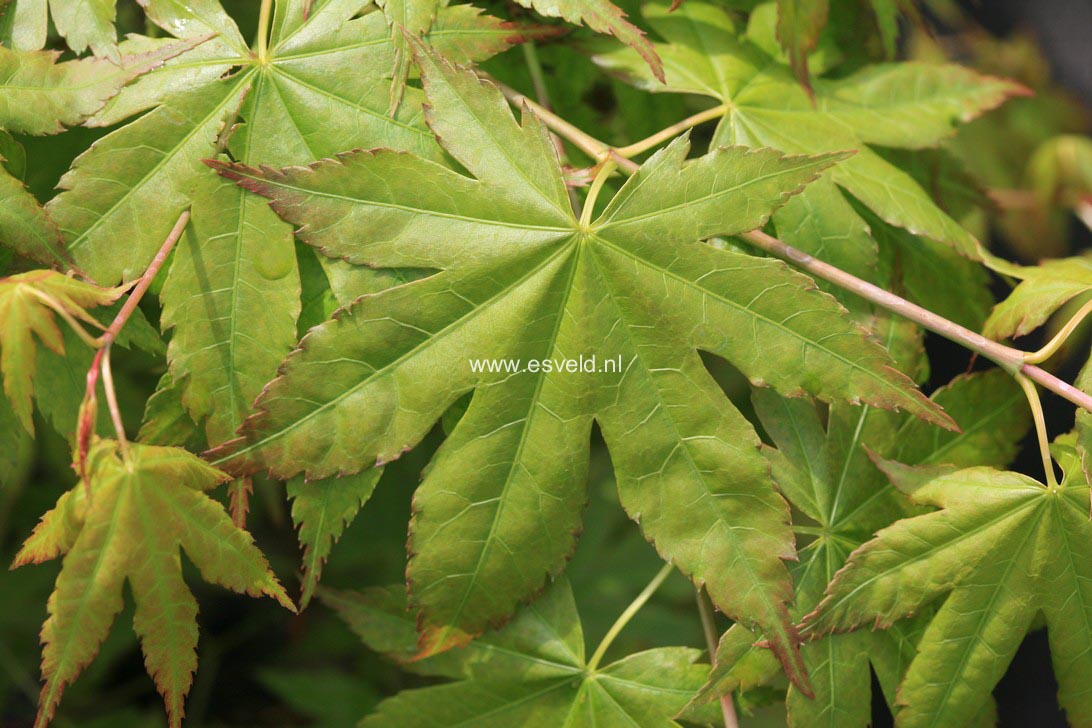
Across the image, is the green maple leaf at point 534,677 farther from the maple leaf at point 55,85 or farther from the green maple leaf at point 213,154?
the maple leaf at point 55,85

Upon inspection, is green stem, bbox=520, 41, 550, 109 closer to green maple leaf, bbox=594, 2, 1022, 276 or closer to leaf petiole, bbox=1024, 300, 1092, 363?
green maple leaf, bbox=594, 2, 1022, 276

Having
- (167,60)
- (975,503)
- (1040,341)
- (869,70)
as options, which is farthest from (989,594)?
(1040,341)

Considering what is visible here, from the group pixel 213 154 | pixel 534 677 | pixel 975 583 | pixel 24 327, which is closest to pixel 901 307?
pixel 975 583

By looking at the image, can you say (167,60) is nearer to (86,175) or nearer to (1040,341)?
(86,175)

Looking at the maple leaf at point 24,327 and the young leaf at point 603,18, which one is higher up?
the young leaf at point 603,18

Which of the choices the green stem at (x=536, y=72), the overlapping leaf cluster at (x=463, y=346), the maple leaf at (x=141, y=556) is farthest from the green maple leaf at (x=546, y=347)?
the green stem at (x=536, y=72)

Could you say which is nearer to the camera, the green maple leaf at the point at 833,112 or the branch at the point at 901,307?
the branch at the point at 901,307

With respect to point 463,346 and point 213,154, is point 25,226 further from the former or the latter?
point 463,346
